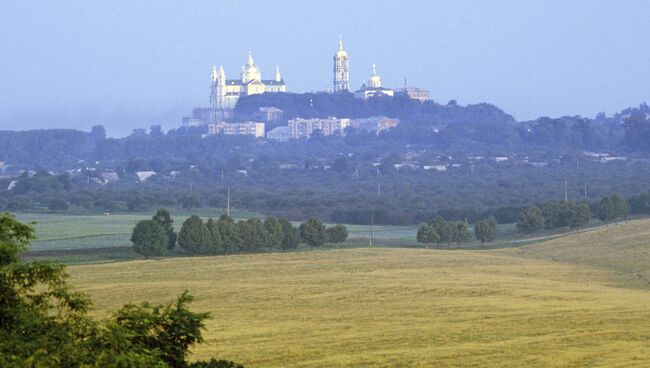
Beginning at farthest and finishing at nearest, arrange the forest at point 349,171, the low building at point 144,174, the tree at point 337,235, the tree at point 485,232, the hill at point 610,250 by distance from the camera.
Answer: the low building at point 144,174
the forest at point 349,171
the tree at point 485,232
the tree at point 337,235
the hill at point 610,250

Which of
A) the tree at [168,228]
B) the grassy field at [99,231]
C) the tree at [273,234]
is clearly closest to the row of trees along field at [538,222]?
the grassy field at [99,231]

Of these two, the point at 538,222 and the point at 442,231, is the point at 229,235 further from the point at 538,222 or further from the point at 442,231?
the point at 538,222

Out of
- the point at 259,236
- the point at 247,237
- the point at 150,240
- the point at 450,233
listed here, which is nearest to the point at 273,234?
the point at 259,236

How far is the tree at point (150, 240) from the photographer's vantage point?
45406mm

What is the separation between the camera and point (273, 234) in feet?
161

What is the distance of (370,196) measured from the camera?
89.6 metres

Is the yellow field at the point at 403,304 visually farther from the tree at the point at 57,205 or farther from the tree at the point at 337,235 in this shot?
the tree at the point at 57,205

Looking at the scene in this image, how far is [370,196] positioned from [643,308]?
6164 centimetres

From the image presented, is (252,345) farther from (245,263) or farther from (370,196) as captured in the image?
(370,196)

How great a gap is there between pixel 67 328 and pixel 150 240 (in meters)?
32.9

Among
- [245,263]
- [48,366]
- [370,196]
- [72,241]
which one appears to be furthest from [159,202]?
[48,366]

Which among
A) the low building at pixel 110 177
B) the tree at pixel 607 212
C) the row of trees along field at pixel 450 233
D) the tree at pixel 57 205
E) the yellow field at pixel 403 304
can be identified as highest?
the low building at pixel 110 177

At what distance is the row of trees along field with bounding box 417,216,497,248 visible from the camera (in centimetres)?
5312

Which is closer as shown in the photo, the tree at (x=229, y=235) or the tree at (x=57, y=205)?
the tree at (x=229, y=235)
